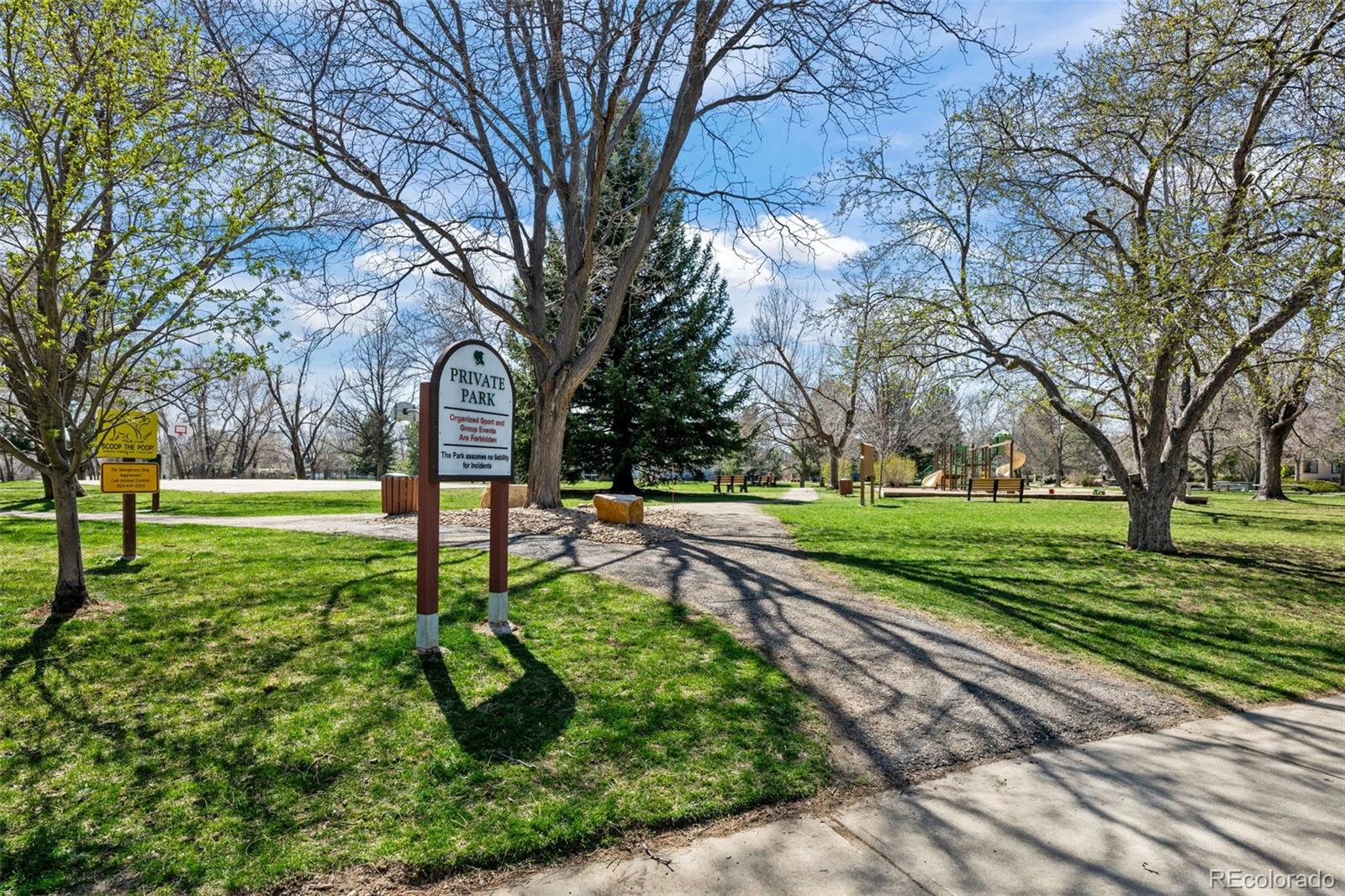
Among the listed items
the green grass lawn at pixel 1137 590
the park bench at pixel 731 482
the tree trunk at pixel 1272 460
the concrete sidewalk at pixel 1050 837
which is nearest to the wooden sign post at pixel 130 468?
the concrete sidewalk at pixel 1050 837

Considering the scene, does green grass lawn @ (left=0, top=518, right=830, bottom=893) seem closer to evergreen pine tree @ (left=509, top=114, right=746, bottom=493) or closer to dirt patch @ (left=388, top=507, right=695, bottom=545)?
dirt patch @ (left=388, top=507, right=695, bottom=545)

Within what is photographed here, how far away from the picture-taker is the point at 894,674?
16.3ft

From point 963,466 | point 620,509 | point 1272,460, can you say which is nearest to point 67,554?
point 620,509

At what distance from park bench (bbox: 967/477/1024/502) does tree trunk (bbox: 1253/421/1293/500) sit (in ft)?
33.8

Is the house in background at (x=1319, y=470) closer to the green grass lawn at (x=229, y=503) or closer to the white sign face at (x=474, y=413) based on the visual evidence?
the green grass lawn at (x=229, y=503)

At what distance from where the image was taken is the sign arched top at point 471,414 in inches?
185

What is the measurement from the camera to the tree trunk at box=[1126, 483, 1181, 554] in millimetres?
10625

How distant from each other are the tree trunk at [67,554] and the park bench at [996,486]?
23.2 meters

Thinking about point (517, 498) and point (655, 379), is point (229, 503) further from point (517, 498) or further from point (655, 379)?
point (655, 379)

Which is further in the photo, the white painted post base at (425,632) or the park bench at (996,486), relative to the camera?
the park bench at (996,486)

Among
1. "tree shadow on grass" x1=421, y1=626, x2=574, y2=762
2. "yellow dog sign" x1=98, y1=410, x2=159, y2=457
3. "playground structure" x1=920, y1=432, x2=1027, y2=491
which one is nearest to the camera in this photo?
"tree shadow on grass" x1=421, y1=626, x2=574, y2=762

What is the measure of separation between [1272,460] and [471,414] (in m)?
32.8

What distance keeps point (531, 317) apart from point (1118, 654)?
1098 centimetres

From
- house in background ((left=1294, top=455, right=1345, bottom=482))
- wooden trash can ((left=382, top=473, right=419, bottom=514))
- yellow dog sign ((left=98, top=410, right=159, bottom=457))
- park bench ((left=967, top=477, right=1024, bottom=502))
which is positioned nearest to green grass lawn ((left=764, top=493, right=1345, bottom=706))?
wooden trash can ((left=382, top=473, right=419, bottom=514))
